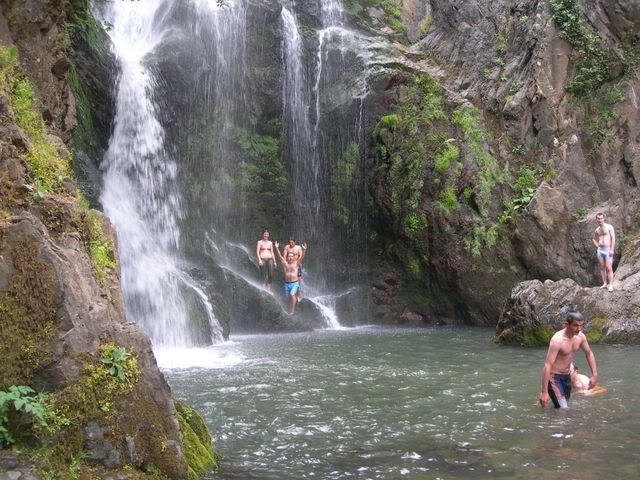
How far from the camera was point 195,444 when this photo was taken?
498 cm

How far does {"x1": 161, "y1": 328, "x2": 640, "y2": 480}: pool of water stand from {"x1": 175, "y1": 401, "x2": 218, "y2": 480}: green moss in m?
0.18

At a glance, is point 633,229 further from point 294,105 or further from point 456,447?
point 456,447

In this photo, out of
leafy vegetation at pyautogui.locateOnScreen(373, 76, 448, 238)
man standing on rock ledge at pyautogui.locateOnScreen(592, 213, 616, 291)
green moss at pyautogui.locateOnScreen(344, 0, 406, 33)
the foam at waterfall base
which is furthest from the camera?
green moss at pyautogui.locateOnScreen(344, 0, 406, 33)

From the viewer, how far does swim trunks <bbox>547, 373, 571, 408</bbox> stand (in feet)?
23.6

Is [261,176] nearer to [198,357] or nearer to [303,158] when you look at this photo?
[303,158]

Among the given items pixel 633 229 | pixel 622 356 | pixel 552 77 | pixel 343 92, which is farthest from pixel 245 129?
pixel 622 356

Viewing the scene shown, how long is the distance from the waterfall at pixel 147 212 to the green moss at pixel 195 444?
7945mm

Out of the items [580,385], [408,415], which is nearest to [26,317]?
[408,415]

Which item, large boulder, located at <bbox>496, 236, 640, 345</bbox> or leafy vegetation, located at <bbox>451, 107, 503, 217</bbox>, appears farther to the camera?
leafy vegetation, located at <bbox>451, 107, 503, 217</bbox>

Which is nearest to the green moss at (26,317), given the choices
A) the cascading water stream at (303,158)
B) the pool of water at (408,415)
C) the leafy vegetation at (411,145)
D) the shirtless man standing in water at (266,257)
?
the pool of water at (408,415)

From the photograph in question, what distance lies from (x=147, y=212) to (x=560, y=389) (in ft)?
40.7

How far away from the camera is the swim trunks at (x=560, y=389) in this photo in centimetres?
718

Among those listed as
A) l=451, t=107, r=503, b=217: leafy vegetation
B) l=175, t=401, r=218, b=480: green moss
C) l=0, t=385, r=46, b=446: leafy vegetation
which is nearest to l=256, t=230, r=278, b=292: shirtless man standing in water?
l=451, t=107, r=503, b=217: leafy vegetation

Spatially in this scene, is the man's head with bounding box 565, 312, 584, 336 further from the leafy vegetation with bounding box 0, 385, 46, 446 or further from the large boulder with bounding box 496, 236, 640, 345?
the leafy vegetation with bounding box 0, 385, 46, 446
